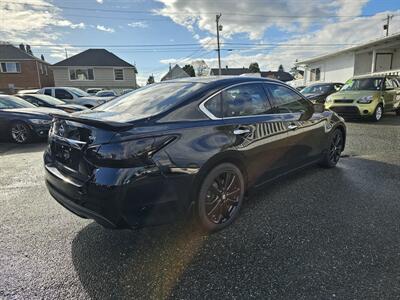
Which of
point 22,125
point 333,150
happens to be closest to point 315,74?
point 333,150

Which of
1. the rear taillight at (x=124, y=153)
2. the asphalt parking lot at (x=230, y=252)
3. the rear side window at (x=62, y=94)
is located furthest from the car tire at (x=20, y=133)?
the rear side window at (x=62, y=94)

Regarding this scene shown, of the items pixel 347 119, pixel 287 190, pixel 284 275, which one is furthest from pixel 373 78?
pixel 284 275

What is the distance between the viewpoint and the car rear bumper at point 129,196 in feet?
7.21

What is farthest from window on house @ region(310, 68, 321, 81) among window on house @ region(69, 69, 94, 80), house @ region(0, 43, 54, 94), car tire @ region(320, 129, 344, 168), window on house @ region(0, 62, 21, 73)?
window on house @ region(0, 62, 21, 73)

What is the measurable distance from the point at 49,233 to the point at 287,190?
2.95 meters

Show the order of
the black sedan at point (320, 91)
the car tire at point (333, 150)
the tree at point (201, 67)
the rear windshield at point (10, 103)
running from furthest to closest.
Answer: the tree at point (201, 67) < the black sedan at point (320, 91) < the rear windshield at point (10, 103) < the car tire at point (333, 150)

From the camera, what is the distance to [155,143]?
2.30 meters

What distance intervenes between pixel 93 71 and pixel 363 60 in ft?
89.4

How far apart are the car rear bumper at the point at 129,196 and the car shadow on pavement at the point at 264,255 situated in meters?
0.39

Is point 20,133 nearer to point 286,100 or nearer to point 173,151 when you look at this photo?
point 173,151

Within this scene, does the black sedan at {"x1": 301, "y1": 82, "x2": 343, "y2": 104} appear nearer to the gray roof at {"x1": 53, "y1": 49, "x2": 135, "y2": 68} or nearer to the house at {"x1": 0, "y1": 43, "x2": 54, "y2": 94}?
the gray roof at {"x1": 53, "y1": 49, "x2": 135, "y2": 68}

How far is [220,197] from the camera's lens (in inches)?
116

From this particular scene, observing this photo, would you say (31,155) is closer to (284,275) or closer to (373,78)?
(284,275)

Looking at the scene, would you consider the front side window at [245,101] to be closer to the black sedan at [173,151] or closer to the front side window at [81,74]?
the black sedan at [173,151]
